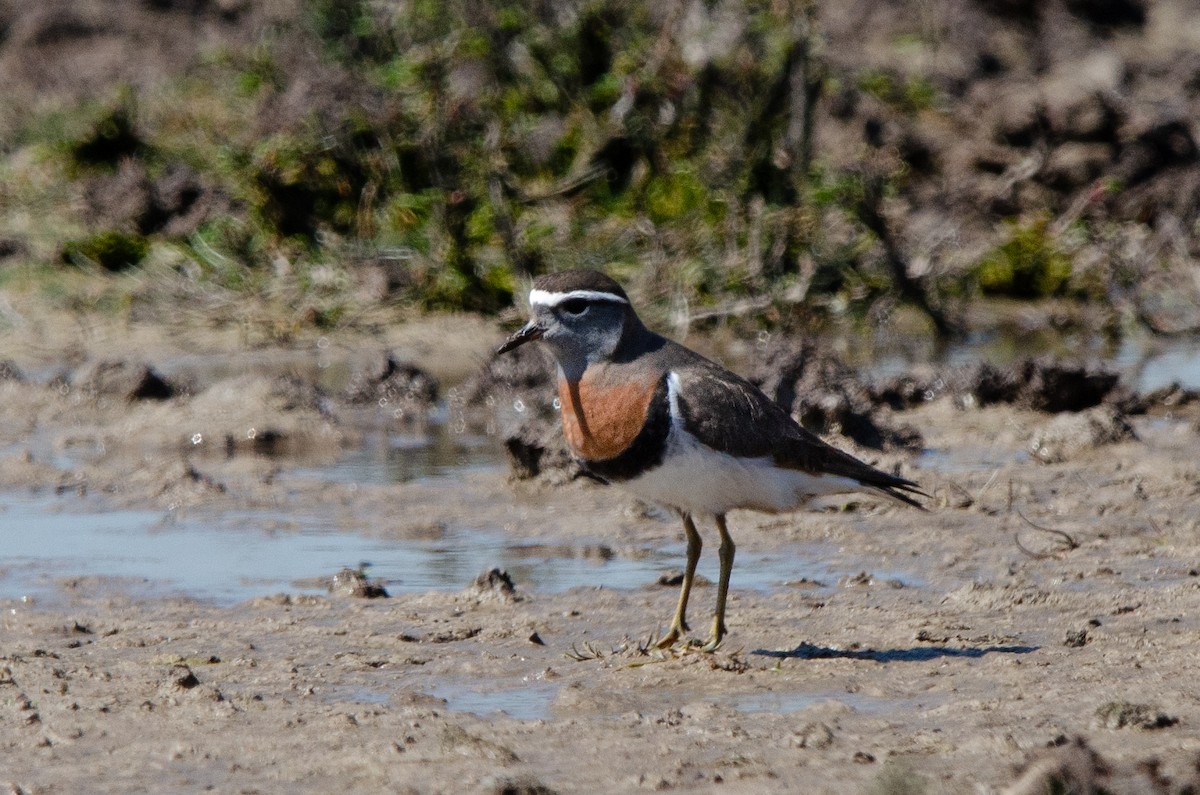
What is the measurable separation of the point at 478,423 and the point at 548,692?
16.7ft

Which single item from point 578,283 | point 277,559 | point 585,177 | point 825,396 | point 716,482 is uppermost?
point 585,177

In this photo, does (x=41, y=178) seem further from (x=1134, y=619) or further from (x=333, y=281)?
(x=1134, y=619)

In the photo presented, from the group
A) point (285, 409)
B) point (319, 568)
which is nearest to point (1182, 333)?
point (285, 409)

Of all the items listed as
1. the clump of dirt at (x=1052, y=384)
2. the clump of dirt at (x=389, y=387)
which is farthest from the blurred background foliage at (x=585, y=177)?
the clump of dirt at (x=1052, y=384)

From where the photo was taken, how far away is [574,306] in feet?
19.9

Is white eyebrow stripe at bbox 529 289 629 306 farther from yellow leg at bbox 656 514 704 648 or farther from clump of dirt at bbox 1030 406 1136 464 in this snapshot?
clump of dirt at bbox 1030 406 1136 464

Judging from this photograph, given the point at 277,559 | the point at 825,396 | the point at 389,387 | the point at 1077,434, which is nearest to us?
the point at 277,559

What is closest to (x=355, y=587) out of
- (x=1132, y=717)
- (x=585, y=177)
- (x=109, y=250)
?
(x=1132, y=717)

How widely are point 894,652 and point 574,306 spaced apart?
5.17 ft

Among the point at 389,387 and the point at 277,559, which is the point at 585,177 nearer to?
the point at 389,387

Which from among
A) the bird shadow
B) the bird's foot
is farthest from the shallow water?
the bird shadow

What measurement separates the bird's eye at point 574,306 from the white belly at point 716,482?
22.1 inches

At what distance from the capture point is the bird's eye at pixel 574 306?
6039mm

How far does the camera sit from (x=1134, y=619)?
19.8ft
